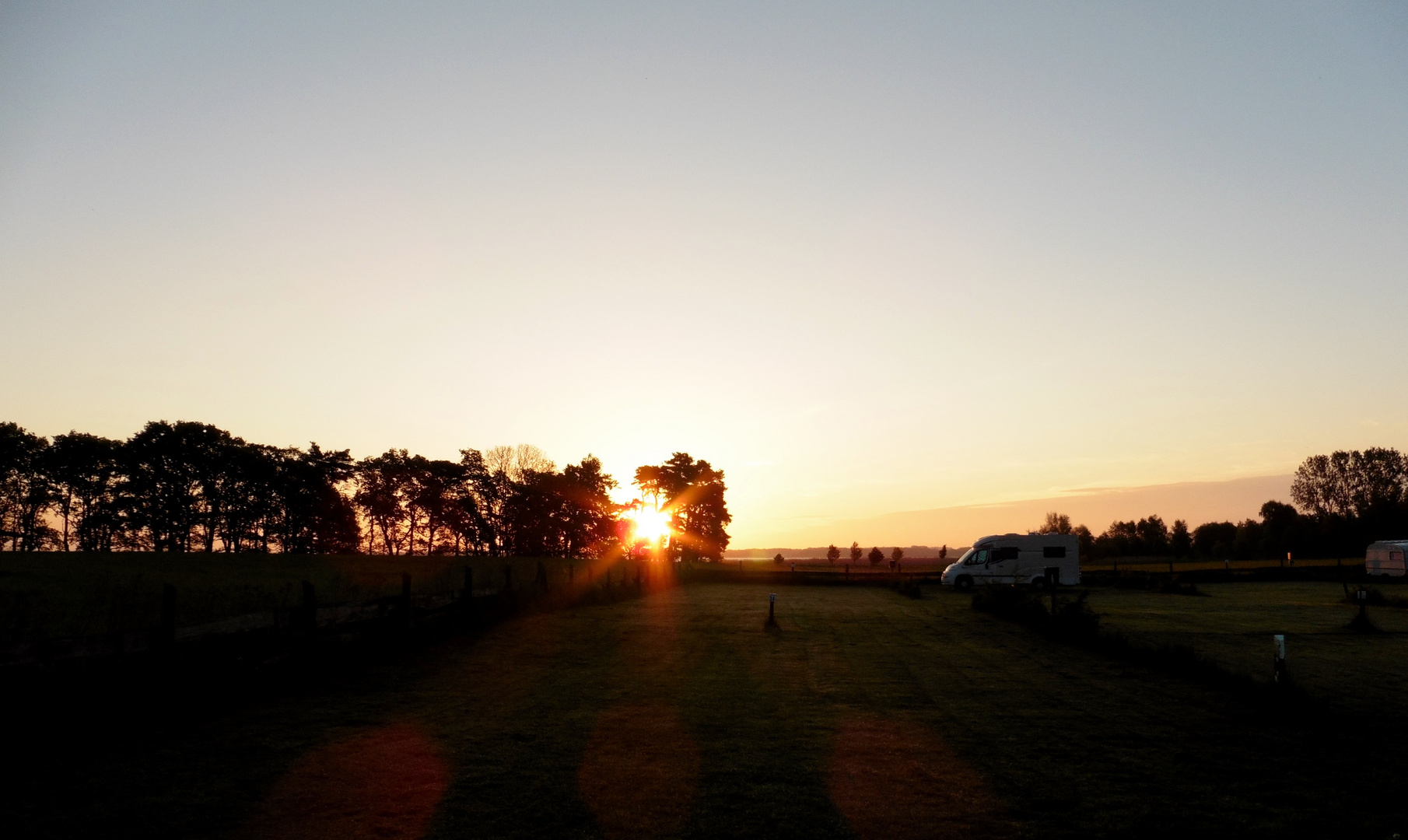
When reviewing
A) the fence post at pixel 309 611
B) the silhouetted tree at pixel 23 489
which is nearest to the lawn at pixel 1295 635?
the fence post at pixel 309 611

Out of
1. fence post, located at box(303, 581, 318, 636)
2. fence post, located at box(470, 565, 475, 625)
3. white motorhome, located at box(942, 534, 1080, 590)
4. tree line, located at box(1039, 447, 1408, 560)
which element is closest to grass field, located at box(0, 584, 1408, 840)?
fence post, located at box(303, 581, 318, 636)

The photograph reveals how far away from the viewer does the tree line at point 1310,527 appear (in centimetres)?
9718

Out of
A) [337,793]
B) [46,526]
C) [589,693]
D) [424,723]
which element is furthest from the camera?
[46,526]

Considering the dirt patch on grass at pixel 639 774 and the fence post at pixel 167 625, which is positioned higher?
the fence post at pixel 167 625

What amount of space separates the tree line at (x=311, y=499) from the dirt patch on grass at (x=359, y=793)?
69.0 meters

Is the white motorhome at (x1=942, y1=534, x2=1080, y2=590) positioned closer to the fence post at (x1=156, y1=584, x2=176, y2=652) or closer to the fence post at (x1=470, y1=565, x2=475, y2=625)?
the fence post at (x1=470, y1=565, x2=475, y2=625)

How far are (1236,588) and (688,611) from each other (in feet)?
125

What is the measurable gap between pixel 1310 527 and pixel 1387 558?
46508mm

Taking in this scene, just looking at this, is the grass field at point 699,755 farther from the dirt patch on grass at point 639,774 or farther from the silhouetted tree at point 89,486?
the silhouetted tree at point 89,486

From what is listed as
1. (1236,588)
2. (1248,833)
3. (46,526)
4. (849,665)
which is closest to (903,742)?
(1248,833)

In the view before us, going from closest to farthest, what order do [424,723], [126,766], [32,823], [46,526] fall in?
[32,823]
[126,766]
[424,723]
[46,526]

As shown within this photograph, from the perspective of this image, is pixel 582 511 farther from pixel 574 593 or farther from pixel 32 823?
pixel 32 823

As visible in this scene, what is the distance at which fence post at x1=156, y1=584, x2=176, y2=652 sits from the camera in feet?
39.5

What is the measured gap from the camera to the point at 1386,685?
16.6 metres
